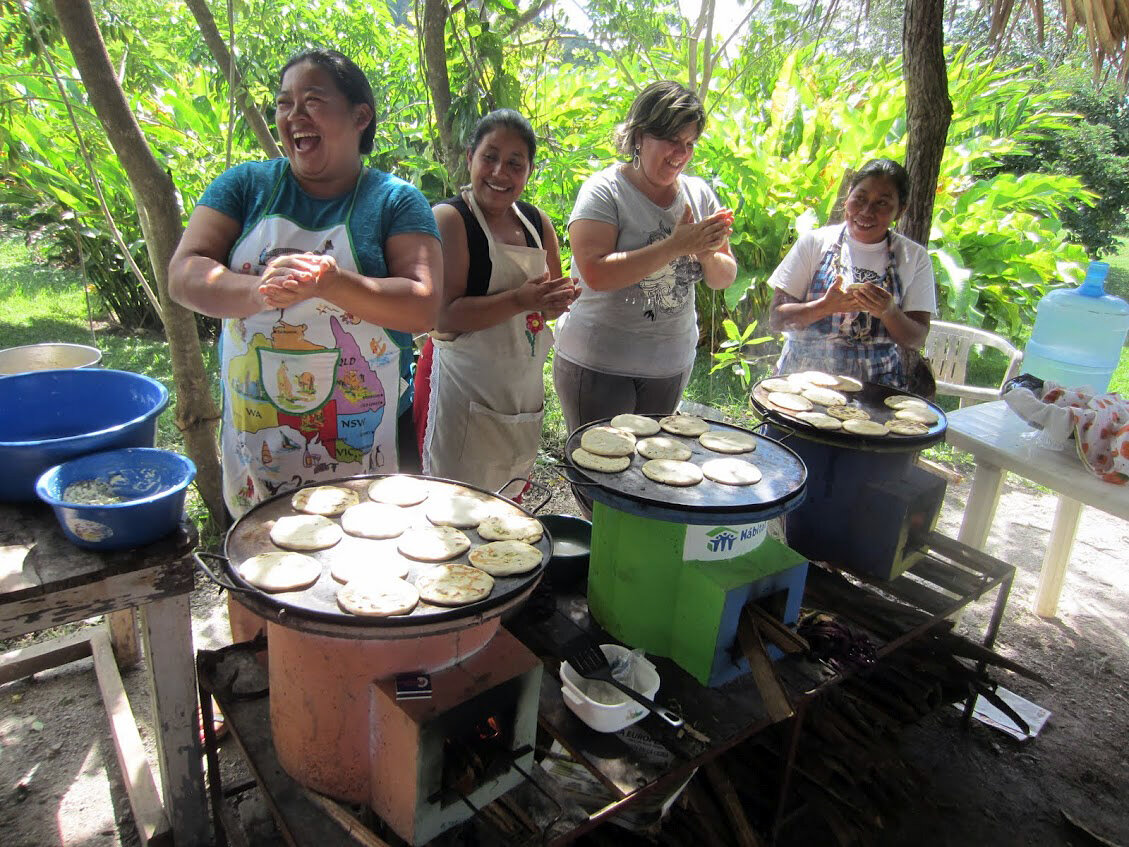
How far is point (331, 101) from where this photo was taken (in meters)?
2.00

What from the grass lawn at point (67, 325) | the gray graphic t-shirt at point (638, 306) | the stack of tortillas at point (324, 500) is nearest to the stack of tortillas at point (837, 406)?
the gray graphic t-shirt at point (638, 306)

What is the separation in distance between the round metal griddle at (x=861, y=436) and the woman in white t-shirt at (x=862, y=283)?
14.1 inches

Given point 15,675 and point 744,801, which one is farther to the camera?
point 15,675

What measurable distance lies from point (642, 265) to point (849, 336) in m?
1.08

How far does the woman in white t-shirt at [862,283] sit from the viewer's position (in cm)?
299

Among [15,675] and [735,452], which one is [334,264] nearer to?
[735,452]

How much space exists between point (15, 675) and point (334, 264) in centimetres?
217

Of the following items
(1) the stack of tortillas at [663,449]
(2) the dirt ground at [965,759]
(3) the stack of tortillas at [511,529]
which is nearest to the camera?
(3) the stack of tortillas at [511,529]

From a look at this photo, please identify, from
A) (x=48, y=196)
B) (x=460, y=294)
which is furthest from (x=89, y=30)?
(x=48, y=196)

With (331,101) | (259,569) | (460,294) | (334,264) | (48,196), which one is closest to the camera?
(259,569)

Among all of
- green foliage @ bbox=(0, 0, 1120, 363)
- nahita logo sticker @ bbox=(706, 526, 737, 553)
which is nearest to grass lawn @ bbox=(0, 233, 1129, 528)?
green foliage @ bbox=(0, 0, 1120, 363)

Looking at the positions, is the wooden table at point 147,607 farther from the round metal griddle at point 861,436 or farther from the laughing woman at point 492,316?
the round metal griddle at point 861,436

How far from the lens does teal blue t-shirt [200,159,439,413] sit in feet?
6.64

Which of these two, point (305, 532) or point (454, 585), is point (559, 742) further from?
point (305, 532)
